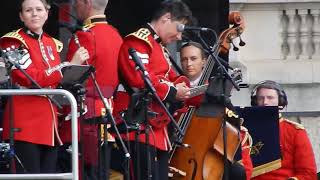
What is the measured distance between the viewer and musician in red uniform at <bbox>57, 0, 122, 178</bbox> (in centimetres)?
891

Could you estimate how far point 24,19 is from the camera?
875cm

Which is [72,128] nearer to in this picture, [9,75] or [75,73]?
[75,73]

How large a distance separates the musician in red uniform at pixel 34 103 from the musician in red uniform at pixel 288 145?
7.34ft

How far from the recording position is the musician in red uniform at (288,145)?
34.4ft

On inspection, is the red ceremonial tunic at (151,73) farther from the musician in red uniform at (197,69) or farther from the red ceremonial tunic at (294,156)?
the red ceremonial tunic at (294,156)

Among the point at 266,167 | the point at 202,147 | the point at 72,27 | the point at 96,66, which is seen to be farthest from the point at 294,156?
the point at 72,27

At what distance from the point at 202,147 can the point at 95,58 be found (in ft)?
4.22

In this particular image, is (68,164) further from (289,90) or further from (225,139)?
(289,90)

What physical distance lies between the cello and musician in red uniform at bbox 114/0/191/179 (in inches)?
16.0

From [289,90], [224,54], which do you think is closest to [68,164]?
[224,54]

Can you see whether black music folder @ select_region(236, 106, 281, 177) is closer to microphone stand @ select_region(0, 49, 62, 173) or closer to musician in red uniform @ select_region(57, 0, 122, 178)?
musician in red uniform @ select_region(57, 0, 122, 178)

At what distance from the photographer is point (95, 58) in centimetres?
908

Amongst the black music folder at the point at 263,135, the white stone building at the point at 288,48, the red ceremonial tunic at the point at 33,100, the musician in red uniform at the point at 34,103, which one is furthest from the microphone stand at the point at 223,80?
the white stone building at the point at 288,48

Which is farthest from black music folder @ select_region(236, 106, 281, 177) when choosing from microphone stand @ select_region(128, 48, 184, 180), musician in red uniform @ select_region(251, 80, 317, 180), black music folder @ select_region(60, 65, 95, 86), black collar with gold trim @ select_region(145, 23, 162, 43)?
black music folder @ select_region(60, 65, 95, 86)
